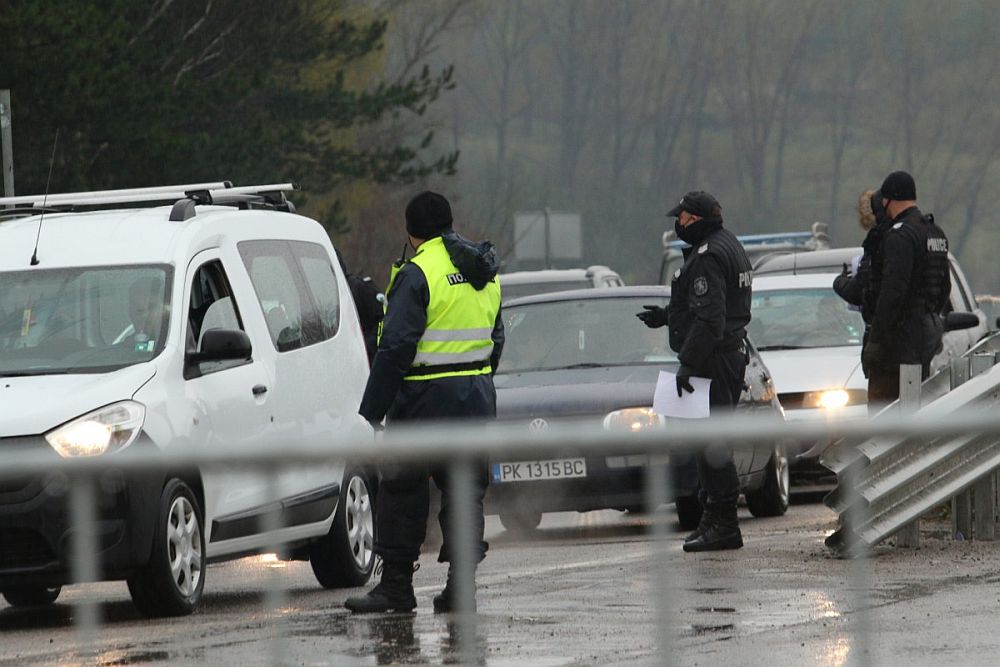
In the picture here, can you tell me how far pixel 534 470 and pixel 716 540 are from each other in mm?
957

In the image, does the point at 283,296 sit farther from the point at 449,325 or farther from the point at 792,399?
the point at 792,399

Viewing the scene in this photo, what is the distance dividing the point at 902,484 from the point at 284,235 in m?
6.03

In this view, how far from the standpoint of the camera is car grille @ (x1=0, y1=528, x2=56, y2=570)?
4.12 m

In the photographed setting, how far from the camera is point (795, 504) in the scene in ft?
48.6

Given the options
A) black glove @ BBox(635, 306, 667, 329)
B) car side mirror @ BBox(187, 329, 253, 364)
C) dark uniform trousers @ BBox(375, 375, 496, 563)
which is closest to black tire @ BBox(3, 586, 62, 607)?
dark uniform trousers @ BBox(375, 375, 496, 563)

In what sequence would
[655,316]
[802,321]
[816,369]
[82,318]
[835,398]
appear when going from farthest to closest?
[802,321] → [816,369] → [835,398] → [655,316] → [82,318]

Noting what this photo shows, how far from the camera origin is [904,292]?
11203 millimetres

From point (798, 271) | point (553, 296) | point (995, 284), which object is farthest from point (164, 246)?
point (995, 284)

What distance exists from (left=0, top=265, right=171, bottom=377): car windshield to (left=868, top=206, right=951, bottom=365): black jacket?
13.2 feet

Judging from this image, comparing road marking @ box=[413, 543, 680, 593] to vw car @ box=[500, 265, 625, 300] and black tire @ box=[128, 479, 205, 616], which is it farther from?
vw car @ box=[500, 265, 625, 300]

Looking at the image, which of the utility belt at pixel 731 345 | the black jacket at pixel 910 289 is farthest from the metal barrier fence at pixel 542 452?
the black jacket at pixel 910 289

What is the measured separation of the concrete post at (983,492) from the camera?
894 centimetres

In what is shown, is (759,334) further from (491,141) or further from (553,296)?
(491,141)

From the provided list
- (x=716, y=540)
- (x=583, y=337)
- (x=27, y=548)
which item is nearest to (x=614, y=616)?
(x=716, y=540)
